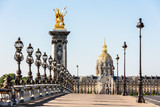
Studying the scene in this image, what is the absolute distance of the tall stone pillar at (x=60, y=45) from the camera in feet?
252

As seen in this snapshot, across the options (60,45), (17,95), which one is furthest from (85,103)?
(60,45)

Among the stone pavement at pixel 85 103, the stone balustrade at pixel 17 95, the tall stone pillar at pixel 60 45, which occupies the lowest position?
the stone pavement at pixel 85 103

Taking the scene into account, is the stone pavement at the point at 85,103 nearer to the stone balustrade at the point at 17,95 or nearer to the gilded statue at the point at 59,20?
the stone balustrade at the point at 17,95

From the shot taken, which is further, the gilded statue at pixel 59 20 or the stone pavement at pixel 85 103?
the gilded statue at pixel 59 20

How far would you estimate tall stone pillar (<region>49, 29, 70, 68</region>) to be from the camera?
252 feet

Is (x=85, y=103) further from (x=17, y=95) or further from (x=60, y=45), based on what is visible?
(x=60, y=45)

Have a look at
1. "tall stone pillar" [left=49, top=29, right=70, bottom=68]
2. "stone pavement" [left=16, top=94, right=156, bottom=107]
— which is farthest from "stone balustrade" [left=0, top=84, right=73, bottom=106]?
"tall stone pillar" [left=49, top=29, right=70, bottom=68]

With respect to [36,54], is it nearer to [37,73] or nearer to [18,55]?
[37,73]

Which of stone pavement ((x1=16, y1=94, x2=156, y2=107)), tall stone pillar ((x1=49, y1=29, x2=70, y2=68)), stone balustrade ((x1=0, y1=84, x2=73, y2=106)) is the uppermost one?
tall stone pillar ((x1=49, y1=29, x2=70, y2=68))

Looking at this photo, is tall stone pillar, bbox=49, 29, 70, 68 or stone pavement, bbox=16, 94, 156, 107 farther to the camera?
tall stone pillar, bbox=49, 29, 70, 68

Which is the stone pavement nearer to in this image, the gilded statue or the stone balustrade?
the stone balustrade

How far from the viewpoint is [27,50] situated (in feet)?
94.5

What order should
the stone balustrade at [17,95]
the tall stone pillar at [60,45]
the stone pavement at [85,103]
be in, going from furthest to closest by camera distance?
the tall stone pillar at [60,45] → the stone pavement at [85,103] → the stone balustrade at [17,95]

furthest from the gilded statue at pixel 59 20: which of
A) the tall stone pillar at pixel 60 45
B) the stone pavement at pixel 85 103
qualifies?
the stone pavement at pixel 85 103
